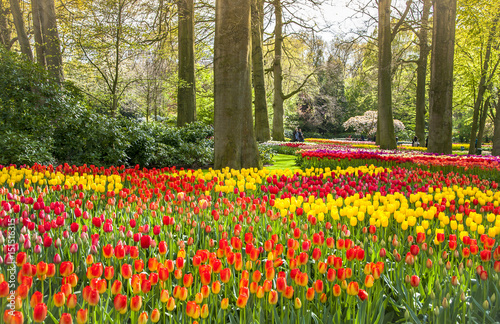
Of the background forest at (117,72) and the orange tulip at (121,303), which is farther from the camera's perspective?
the background forest at (117,72)

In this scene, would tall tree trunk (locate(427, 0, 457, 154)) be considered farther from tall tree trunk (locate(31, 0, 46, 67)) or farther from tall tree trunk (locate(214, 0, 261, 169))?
tall tree trunk (locate(31, 0, 46, 67))

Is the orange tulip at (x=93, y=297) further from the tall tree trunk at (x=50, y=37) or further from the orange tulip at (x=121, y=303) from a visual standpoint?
the tall tree trunk at (x=50, y=37)

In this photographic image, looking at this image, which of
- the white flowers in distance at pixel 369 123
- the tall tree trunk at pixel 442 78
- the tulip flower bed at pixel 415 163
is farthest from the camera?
the white flowers in distance at pixel 369 123

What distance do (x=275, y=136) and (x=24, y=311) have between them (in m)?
21.1

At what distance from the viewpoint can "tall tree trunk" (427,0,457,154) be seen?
11.4 m

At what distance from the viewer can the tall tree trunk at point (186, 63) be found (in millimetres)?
12617

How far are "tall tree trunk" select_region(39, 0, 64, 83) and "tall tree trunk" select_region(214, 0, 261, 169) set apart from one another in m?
5.80

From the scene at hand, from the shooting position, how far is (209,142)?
12.0m

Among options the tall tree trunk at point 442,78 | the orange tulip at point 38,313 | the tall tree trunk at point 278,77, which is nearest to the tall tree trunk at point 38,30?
the orange tulip at point 38,313

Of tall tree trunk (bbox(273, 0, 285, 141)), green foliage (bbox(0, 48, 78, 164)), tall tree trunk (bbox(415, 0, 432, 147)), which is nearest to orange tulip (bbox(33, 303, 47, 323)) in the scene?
green foliage (bbox(0, 48, 78, 164))

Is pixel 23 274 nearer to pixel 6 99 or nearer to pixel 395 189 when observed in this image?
pixel 395 189

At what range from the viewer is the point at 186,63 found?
1284cm

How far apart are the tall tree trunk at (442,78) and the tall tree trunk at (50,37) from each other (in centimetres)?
1096

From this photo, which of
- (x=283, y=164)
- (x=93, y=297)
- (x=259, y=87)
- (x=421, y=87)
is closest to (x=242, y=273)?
(x=93, y=297)
